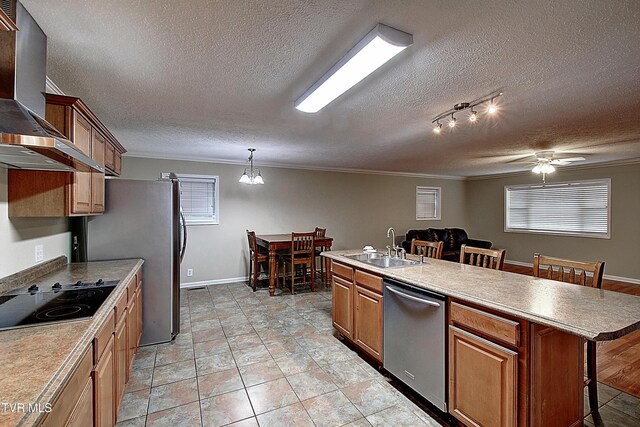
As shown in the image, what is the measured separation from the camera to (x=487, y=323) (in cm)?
167

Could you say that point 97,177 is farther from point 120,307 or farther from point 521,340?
point 521,340

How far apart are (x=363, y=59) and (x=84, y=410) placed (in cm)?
214

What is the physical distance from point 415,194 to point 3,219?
745cm

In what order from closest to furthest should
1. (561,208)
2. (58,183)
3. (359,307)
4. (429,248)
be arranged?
(58,183) < (359,307) < (429,248) < (561,208)

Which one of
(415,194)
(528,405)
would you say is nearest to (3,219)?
(528,405)

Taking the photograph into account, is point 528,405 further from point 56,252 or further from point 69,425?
point 56,252

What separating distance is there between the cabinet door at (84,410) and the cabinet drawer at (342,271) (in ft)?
6.91

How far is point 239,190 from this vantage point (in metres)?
5.74

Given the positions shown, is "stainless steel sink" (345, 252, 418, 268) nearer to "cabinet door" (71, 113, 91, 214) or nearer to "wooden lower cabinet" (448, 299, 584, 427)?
"wooden lower cabinet" (448, 299, 584, 427)

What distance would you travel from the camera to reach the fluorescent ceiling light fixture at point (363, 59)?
1535 millimetres

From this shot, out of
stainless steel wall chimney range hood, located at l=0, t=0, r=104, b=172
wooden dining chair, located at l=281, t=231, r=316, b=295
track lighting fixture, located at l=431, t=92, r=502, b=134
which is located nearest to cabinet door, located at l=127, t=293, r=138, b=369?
stainless steel wall chimney range hood, located at l=0, t=0, r=104, b=172

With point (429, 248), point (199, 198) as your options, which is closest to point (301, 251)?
point (199, 198)

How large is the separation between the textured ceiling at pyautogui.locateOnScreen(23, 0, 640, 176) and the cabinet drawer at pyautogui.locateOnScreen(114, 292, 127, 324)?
155 cm

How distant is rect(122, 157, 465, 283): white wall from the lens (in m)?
5.41
